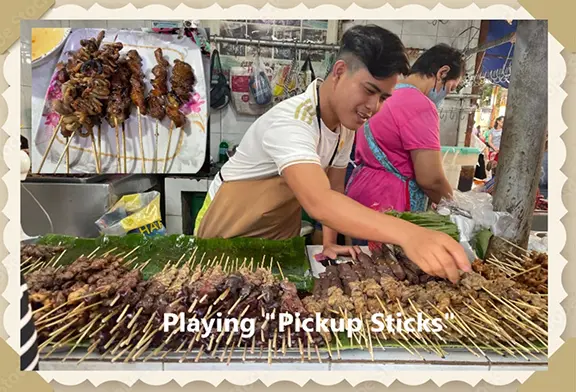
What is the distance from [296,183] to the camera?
195 centimetres

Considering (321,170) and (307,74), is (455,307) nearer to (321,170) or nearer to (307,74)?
(321,170)

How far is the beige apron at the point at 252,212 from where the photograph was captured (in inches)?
91.9

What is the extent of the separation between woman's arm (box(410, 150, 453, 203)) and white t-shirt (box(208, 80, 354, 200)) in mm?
481

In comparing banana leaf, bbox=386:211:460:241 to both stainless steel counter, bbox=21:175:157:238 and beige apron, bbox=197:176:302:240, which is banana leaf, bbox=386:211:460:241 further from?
stainless steel counter, bbox=21:175:157:238

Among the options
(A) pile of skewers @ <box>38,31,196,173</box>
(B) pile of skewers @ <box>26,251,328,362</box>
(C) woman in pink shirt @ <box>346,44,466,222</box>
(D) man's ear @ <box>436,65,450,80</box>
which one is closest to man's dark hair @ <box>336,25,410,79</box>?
(C) woman in pink shirt @ <box>346,44,466,222</box>

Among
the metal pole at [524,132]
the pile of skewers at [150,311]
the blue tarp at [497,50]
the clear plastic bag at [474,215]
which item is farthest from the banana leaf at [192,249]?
the blue tarp at [497,50]

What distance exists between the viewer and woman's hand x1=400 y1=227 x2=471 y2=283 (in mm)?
1790

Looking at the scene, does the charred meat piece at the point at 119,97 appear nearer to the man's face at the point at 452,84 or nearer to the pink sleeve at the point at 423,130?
the pink sleeve at the point at 423,130

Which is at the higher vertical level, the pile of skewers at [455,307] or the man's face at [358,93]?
the man's face at [358,93]

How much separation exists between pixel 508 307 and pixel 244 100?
1.95m

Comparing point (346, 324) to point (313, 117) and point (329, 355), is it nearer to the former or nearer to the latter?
point (329, 355)

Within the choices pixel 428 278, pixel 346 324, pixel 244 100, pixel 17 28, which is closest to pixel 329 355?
pixel 346 324

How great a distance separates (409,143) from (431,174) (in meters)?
0.27

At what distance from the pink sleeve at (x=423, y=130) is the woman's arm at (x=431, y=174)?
5 cm
